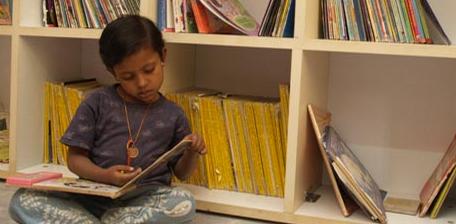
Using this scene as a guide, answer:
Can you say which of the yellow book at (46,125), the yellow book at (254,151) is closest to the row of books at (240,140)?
the yellow book at (254,151)

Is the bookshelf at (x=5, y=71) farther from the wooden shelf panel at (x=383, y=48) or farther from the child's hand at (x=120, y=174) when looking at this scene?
the wooden shelf panel at (x=383, y=48)

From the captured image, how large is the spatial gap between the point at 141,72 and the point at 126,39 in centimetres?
8

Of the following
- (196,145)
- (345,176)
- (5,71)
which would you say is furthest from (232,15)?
(5,71)

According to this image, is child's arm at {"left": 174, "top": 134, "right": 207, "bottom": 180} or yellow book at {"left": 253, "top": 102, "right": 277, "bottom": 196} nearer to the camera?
child's arm at {"left": 174, "top": 134, "right": 207, "bottom": 180}

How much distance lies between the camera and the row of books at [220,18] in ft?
4.53

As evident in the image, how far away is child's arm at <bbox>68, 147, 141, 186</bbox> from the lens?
3.89 feet

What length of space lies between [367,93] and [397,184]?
260mm

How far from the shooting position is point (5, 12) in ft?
5.63

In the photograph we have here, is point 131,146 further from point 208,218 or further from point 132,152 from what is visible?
point 208,218

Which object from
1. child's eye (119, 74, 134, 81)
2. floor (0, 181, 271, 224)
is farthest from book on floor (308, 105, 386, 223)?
child's eye (119, 74, 134, 81)

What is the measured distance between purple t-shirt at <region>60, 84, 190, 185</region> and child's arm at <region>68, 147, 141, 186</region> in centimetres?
3

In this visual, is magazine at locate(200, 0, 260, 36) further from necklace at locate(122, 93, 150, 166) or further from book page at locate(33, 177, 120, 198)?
book page at locate(33, 177, 120, 198)

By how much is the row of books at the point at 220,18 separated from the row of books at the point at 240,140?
0.18 metres

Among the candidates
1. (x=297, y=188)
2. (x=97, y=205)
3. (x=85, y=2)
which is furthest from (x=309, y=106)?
(x=85, y=2)
